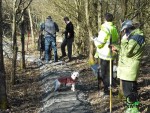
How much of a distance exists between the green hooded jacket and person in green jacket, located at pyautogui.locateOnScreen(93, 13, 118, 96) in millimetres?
1560

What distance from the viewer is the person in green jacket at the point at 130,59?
7961 millimetres

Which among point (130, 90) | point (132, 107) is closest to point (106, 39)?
point (130, 90)

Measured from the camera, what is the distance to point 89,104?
400 inches

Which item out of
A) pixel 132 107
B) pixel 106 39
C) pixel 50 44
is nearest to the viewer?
pixel 132 107

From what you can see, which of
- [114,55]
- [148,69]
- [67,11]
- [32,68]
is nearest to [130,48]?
[114,55]

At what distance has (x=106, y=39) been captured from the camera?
389 inches

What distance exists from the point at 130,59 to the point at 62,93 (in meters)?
3.75

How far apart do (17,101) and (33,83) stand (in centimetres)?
280

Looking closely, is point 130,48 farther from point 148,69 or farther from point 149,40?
point 149,40

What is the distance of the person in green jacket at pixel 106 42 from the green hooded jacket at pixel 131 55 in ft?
5.12

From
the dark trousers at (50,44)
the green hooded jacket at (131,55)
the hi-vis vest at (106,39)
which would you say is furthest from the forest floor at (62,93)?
the hi-vis vest at (106,39)

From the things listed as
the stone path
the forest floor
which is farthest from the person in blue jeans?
the stone path

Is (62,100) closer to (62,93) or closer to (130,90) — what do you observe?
(62,93)

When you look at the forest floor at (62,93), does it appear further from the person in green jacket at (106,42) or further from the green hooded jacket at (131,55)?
the green hooded jacket at (131,55)
